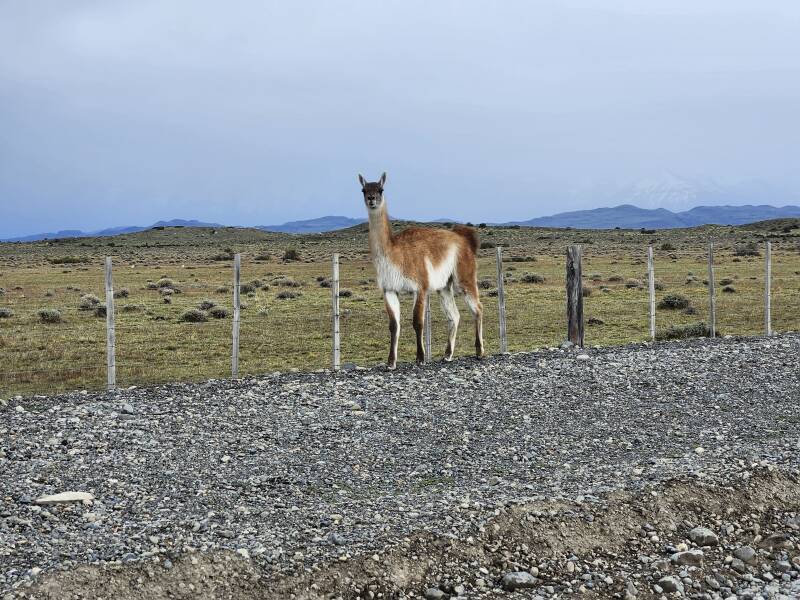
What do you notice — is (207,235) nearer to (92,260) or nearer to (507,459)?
(92,260)

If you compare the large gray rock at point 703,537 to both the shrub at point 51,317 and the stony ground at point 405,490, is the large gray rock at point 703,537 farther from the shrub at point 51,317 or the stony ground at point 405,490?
the shrub at point 51,317

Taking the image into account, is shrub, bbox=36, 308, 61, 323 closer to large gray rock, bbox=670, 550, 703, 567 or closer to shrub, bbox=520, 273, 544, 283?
shrub, bbox=520, 273, 544, 283

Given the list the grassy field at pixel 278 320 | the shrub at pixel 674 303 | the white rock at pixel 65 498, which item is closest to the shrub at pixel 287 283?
the grassy field at pixel 278 320

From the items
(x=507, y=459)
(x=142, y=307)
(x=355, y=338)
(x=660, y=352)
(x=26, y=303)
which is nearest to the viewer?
(x=507, y=459)

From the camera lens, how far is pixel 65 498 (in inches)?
297

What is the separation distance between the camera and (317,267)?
5516 cm

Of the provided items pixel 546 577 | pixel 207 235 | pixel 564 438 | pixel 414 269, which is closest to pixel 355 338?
pixel 414 269

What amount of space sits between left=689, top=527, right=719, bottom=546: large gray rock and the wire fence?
8154 millimetres

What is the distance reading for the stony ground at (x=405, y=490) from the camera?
627 centimetres

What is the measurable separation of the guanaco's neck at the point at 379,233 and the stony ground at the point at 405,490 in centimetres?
235

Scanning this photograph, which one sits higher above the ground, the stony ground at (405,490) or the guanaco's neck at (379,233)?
the guanaco's neck at (379,233)

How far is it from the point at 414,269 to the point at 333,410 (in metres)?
3.74

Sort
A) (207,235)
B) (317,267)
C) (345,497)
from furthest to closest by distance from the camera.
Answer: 1. (207,235)
2. (317,267)
3. (345,497)

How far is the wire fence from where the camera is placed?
17578mm
